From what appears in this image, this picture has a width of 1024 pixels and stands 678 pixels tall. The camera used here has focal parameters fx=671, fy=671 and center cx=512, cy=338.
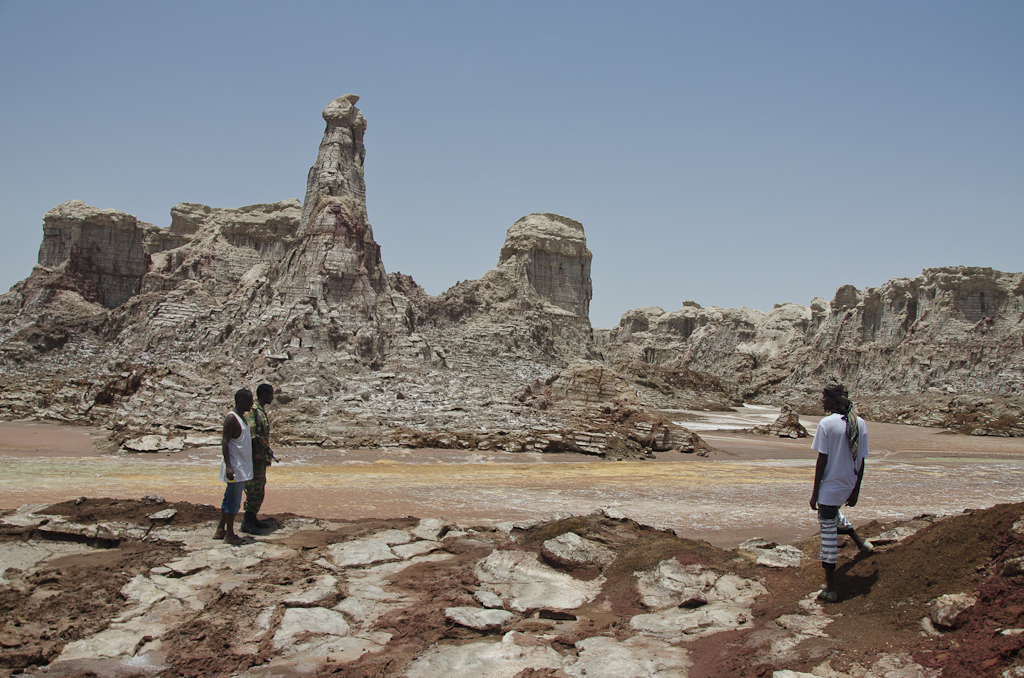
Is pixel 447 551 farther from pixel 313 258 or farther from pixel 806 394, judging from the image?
pixel 806 394

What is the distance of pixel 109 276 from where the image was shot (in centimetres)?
3716

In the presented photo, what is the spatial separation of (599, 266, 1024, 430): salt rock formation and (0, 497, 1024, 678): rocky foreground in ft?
166

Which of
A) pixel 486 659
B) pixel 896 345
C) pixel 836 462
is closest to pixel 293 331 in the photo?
pixel 486 659

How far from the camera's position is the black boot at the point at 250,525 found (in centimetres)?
668

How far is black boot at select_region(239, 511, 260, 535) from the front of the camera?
21.9 feet

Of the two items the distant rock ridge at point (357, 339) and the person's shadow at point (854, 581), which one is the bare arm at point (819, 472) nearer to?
the person's shadow at point (854, 581)

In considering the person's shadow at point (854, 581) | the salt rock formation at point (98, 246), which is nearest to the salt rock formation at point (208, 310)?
the salt rock formation at point (98, 246)

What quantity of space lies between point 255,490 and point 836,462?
17.5 ft

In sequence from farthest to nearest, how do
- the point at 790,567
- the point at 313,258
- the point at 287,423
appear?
the point at 313,258 → the point at 287,423 → the point at 790,567

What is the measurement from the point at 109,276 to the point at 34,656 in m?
38.6

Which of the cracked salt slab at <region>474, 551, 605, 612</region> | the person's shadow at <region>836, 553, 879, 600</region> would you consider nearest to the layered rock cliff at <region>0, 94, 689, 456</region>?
the cracked salt slab at <region>474, 551, 605, 612</region>

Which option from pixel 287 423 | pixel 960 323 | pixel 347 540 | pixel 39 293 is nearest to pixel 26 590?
pixel 347 540

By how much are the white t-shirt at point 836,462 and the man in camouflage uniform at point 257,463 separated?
501 centimetres

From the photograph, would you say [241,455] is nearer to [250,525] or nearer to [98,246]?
[250,525]
